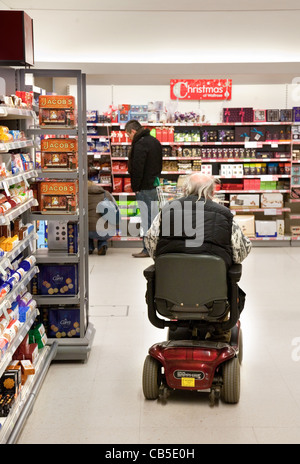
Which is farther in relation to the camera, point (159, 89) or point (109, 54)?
point (159, 89)

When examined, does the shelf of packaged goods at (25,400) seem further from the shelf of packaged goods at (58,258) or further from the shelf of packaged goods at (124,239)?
the shelf of packaged goods at (124,239)

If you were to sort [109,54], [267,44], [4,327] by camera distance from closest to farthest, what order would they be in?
[4,327] < [267,44] < [109,54]

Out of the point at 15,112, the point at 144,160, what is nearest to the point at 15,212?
the point at 15,112

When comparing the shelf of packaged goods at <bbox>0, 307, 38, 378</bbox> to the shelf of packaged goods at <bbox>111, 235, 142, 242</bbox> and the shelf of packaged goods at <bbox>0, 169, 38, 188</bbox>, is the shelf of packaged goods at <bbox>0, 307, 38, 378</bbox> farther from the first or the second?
the shelf of packaged goods at <bbox>111, 235, 142, 242</bbox>

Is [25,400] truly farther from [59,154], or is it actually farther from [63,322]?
[59,154]

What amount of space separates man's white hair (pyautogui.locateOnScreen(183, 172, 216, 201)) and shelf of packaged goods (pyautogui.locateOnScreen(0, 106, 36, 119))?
1.17 metres

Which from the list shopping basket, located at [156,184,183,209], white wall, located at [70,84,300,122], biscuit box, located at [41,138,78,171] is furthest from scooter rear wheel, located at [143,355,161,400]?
white wall, located at [70,84,300,122]

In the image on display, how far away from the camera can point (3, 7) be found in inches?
226

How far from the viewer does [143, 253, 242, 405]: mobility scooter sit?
374cm

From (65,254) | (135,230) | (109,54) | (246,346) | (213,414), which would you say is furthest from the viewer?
(135,230)

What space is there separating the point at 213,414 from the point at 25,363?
123 centimetres

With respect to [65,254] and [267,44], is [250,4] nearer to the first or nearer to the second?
[267,44]

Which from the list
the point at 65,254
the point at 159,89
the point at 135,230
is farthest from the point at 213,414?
the point at 159,89

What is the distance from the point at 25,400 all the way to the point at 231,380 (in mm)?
1261
